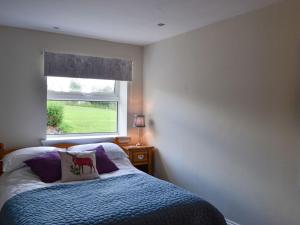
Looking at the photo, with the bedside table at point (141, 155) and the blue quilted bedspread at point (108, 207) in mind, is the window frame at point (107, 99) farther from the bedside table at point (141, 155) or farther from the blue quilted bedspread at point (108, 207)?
the blue quilted bedspread at point (108, 207)

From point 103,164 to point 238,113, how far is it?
1565 mm

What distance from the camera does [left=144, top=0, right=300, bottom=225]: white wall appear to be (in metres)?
2.28

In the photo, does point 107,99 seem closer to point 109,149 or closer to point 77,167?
point 109,149

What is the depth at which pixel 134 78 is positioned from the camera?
416cm

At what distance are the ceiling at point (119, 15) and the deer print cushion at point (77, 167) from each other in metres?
1.46

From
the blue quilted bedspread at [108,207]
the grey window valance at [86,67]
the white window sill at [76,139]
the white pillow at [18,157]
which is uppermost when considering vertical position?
the grey window valance at [86,67]

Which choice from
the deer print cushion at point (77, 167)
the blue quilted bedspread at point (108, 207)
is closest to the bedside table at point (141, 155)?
the deer print cushion at point (77, 167)

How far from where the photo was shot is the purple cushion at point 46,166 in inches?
108

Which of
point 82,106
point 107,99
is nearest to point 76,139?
point 82,106

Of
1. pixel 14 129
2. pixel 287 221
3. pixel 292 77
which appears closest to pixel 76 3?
pixel 14 129

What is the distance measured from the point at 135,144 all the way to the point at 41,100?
58.9 inches

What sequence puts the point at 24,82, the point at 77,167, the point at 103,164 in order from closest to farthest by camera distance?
the point at 77,167
the point at 103,164
the point at 24,82

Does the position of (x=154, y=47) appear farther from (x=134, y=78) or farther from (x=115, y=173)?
(x=115, y=173)

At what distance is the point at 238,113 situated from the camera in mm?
2713
